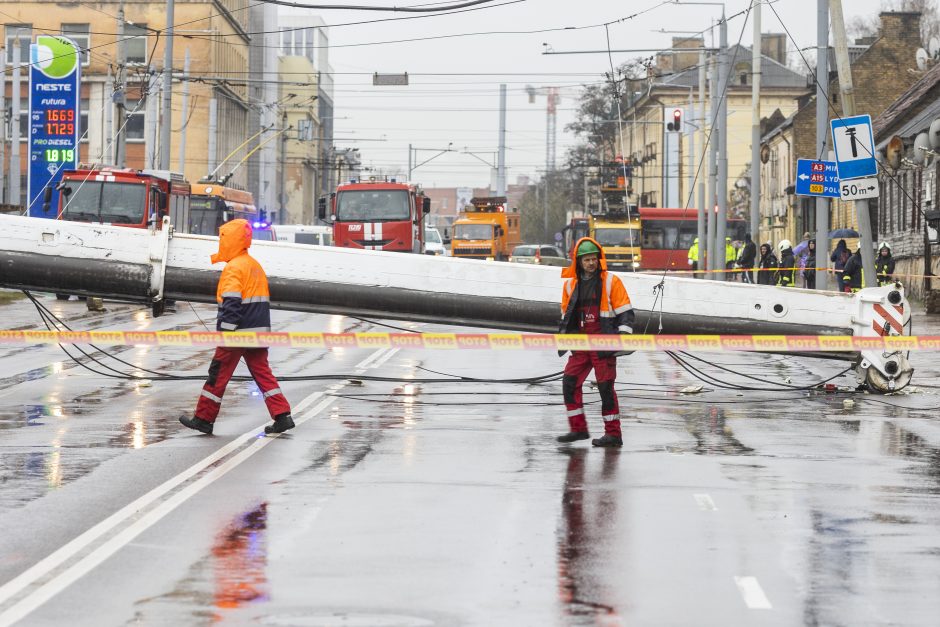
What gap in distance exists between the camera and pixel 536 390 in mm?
17984

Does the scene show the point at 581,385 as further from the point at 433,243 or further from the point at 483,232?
the point at 483,232

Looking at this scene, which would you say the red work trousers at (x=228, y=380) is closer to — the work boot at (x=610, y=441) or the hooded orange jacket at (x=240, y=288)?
the hooded orange jacket at (x=240, y=288)

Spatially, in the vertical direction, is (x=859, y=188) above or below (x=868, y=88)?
below

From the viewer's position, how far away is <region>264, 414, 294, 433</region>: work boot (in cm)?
1329

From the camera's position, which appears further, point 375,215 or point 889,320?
point 375,215

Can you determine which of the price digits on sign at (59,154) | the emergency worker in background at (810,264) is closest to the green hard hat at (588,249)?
the emergency worker in background at (810,264)

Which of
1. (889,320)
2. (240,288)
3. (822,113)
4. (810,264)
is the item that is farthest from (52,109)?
(240,288)

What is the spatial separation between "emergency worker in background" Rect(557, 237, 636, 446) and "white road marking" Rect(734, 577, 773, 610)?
517cm

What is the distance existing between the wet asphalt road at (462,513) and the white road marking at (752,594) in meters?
0.03

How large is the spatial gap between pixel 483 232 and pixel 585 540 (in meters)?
63.9

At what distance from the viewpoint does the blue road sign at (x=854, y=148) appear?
63.4 feet

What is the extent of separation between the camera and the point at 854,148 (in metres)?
19.5

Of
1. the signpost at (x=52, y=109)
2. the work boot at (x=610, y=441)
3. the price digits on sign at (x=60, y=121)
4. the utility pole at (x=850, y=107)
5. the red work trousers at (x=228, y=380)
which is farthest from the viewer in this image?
the price digits on sign at (x=60, y=121)

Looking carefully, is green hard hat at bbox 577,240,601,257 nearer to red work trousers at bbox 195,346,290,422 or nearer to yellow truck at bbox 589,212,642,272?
red work trousers at bbox 195,346,290,422
